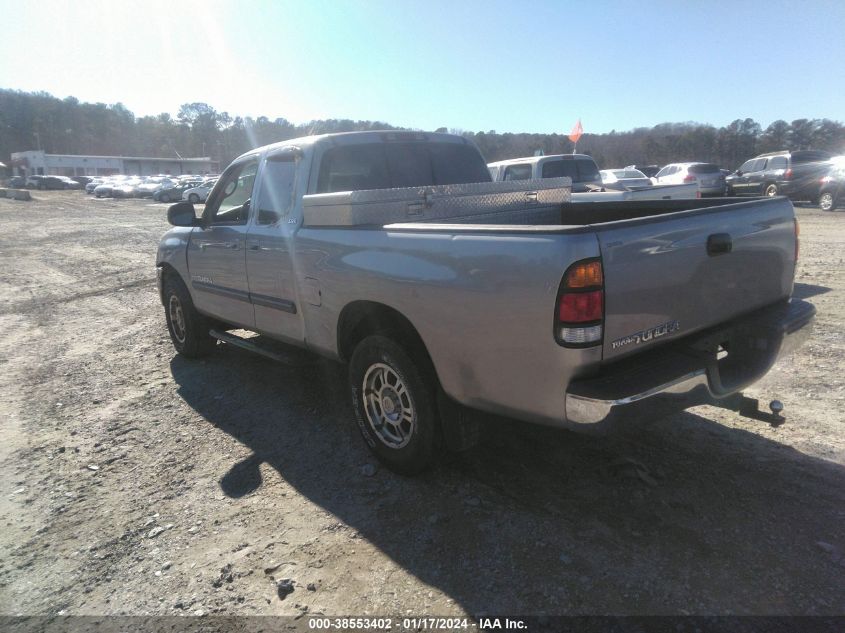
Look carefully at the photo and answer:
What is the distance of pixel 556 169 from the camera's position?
11.3m

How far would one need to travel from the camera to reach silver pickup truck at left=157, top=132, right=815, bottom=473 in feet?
8.35

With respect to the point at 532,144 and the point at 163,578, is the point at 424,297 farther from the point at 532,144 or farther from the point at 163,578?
the point at 532,144

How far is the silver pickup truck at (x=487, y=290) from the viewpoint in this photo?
2.54 meters

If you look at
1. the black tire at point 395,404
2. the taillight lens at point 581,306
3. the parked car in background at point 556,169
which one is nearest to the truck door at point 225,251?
the black tire at point 395,404

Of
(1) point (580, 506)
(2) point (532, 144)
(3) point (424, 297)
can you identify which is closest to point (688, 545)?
(1) point (580, 506)

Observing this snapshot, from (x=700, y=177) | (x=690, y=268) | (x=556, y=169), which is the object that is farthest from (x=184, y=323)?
(x=700, y=177)

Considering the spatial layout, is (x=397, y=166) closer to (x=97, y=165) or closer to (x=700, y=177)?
(x=700, y=177)

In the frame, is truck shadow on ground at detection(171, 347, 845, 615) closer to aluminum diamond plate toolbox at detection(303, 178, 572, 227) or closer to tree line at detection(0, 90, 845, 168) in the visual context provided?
aluminum diamond plate toolbox at detection(303, 178, 572, 227)

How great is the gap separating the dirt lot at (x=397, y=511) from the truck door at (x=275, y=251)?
0.43 m

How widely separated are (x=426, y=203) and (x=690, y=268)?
67.4 inches

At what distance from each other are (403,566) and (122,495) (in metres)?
1.98

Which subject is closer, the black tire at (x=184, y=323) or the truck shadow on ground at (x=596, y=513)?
the truck shadow on ground at (x=596, y=513)

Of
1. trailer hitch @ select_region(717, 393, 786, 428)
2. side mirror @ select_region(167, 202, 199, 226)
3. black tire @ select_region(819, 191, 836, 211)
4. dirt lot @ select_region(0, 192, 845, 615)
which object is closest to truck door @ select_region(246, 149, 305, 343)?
dirt lot @ select_region(0, 192, 845, 615)

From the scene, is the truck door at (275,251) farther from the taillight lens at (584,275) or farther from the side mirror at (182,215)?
the taillight lens at (584,275)
